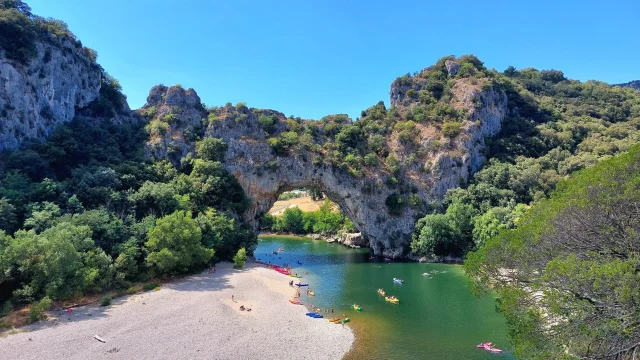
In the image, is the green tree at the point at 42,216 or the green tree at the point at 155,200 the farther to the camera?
the green tree at the point at 155,200

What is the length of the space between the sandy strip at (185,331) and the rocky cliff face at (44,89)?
32.6m

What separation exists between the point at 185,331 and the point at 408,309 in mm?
18057

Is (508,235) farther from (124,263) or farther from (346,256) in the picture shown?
(346,256)

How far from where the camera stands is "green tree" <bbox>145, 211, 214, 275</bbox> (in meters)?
34.8

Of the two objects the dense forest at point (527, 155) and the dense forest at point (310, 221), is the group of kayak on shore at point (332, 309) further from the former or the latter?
the dense forest at point (310, 221)

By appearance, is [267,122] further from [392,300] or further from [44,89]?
[392,300]

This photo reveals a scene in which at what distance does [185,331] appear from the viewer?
2411 centimetres

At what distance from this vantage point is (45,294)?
26.5m

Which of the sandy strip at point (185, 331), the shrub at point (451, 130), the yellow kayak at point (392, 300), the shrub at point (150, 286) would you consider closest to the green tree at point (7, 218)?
the sandy strip at point (185, 331)

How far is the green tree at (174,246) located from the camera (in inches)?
1368

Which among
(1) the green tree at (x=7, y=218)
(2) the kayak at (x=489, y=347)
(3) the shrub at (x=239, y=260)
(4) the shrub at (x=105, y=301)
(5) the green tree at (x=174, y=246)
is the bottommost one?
(2) the kayak at (x=489, y=347)

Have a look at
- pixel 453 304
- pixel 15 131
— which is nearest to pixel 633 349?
pixel 453 304

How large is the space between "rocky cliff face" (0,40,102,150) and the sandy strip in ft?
107

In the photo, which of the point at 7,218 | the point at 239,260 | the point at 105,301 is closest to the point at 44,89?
the point at 7,218
